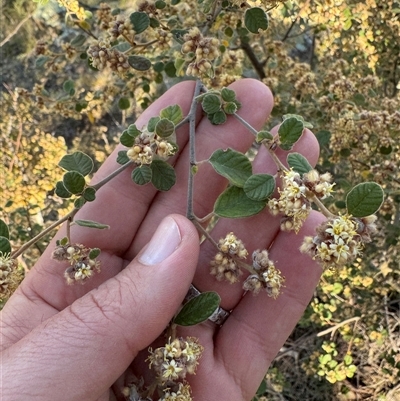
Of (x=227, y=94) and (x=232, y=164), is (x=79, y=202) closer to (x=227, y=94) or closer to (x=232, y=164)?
(x=232, y=164)

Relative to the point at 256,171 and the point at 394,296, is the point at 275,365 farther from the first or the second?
the point at 256,171

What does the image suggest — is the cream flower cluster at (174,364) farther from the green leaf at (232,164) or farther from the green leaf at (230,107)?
the green leaf at (230,107)

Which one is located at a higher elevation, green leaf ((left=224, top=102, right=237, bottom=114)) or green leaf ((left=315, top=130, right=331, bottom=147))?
green leaf ((left=224, top=102, right=237, bottom=114))

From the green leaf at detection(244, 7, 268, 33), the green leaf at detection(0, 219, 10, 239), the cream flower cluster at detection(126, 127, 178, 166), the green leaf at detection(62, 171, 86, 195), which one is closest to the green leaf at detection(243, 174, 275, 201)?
the cream flower cluster at detection(126, 127, 178, 166)

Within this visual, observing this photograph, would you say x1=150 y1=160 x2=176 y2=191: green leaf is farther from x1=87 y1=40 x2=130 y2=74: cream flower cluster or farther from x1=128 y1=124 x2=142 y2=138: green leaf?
x1=87 y1=40 x2=130 y2=74: cream flower cluster

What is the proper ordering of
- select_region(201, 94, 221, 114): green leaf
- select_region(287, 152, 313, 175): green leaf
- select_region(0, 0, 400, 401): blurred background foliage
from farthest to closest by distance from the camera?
select_region(0, 0, 400, 401): blurred background foliage
select_region(201, 94, 221, 114): green leaf
select_region(287, 152, 313, 175): green leaf
